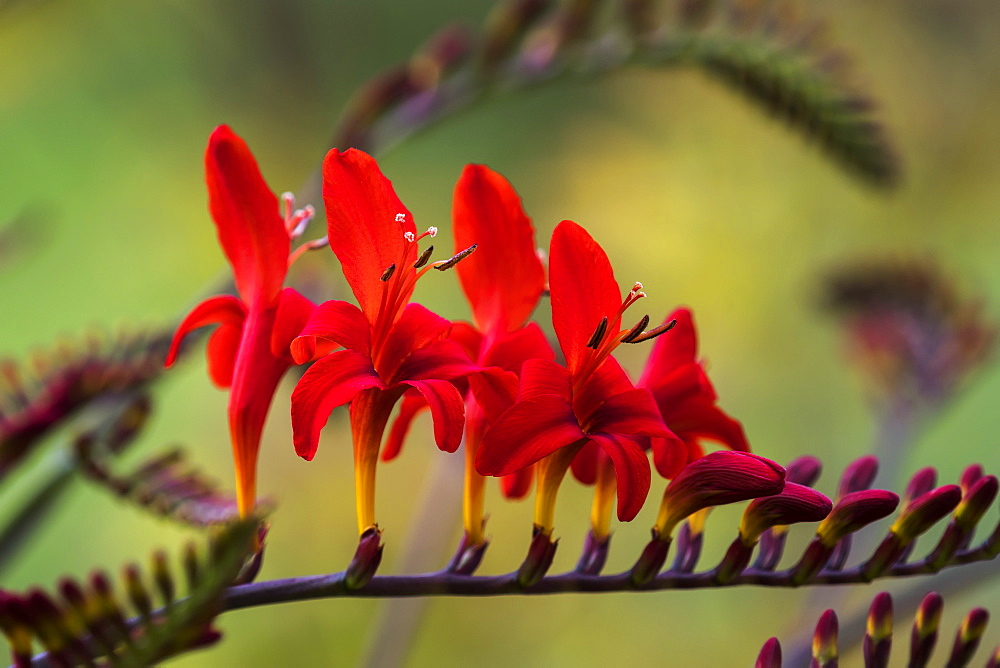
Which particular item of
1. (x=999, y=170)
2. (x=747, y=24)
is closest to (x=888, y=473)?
(x=747, y=24)

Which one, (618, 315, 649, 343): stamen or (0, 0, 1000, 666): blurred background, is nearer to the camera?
(618, 315, 649, 343): stamen

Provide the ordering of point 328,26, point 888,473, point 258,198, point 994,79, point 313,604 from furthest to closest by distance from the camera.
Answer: point 328,26 → point 994,79 → point 313,604 → point 888,473 → point 258,198

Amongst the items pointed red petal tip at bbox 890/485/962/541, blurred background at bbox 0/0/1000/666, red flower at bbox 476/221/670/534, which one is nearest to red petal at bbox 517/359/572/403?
red flower at bbox 476/221/670/534

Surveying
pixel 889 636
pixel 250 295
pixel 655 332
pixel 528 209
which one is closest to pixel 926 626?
pixel 889 636

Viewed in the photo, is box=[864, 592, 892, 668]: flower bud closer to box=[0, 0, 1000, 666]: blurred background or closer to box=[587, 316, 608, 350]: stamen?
box=[587, 316, 608, 350]: stamen

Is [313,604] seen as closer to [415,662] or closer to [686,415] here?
[415,662]

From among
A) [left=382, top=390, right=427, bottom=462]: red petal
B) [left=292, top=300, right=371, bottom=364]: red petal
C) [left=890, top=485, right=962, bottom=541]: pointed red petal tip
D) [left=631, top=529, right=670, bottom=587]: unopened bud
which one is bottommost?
[left=631, top=529, right=670, bottom=587]: unopened bud

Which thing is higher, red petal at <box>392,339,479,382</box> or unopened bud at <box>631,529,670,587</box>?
red petal at <box>392,339,479,382</box>
